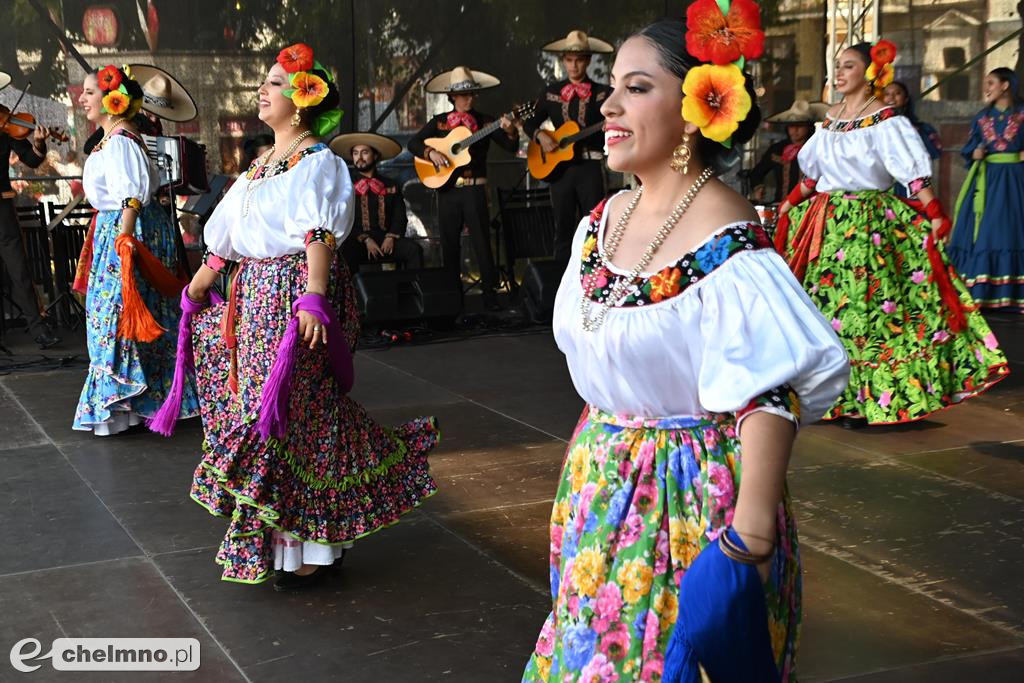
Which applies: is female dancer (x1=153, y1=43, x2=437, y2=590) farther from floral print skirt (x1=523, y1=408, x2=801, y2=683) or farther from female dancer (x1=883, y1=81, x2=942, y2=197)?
female dancer (x1=883, y1=81, x2=942, y2=197)

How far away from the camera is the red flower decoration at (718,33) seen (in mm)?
2025

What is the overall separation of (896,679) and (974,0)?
960cm

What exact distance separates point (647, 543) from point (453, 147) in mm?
8080

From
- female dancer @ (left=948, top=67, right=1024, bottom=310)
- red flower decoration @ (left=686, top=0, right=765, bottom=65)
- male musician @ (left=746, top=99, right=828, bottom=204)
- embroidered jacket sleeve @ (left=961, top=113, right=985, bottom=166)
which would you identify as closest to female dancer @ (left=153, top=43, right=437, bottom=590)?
red flower decoration @ (left=686, top=0, right=765, bottom=65)

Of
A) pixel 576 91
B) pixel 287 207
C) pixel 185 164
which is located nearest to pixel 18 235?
pixel 185 164

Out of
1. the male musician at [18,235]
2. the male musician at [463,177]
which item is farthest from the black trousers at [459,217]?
the male musician at [18,235]

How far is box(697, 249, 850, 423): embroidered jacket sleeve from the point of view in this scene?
74.9 inches

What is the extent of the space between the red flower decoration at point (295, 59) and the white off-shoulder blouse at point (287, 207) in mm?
242

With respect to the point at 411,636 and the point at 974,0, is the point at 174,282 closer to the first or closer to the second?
the point at 411,636

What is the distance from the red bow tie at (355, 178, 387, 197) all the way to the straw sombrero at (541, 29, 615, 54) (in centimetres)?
179

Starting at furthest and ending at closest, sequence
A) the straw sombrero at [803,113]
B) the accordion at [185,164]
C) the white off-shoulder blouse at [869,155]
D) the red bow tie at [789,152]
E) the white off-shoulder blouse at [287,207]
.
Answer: the straw sombrero at [803,113] → the red bow tie at [789,152] → the accordion at [185,164] → the white off-shoulder blouse at [869,155] → the white off-shoulder blouse at [287,207]

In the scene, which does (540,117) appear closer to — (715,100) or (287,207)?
(287,207)

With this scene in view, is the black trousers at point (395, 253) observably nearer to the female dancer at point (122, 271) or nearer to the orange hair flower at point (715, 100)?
the female dancer at point (122, 271)

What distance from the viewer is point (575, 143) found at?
9750mm
